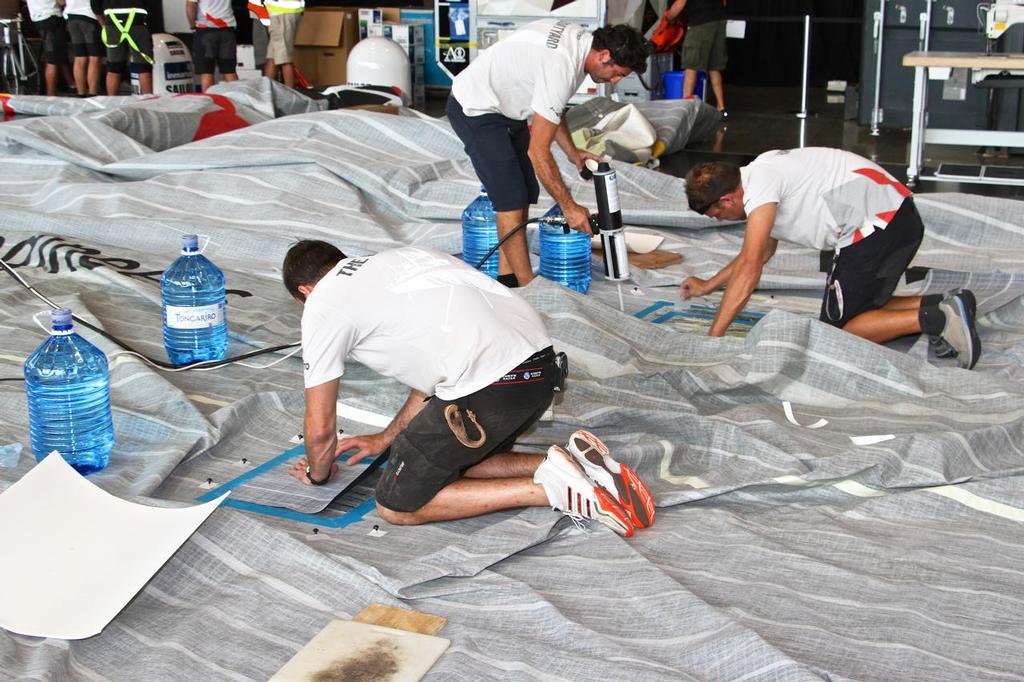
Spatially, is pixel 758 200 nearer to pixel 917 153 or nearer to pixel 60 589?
pixel 60 589

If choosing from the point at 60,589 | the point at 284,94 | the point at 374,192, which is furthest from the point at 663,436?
A: the point at 284,94

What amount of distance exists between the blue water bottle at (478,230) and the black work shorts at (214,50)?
584 centimetres

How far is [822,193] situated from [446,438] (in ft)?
5.87

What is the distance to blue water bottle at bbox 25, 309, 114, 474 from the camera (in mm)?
2914

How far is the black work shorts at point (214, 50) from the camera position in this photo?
9.91 metres

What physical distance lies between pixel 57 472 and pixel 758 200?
7.30 feet

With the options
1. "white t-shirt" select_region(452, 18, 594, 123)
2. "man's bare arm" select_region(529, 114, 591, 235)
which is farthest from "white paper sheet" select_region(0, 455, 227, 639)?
"white t-shirt" select_region(452, 18, 594, 123)

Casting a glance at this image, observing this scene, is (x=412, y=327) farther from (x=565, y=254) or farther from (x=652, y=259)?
(x=652, y=259)

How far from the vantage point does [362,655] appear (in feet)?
6.66

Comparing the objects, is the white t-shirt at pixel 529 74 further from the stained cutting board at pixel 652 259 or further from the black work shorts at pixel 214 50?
the black work shorts at pixel 214 50

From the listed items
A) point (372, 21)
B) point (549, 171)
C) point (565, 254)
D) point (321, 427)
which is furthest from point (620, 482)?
point (372, 21)

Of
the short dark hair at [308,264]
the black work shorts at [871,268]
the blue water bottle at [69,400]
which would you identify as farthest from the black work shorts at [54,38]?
the short dark hair at [308,264]

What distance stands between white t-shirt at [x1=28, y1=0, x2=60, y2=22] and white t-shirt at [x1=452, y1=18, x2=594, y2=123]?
7687 mm

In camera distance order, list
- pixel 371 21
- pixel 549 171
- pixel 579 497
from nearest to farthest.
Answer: pixel 579 497, pixel 549 171, pixel 371 21
